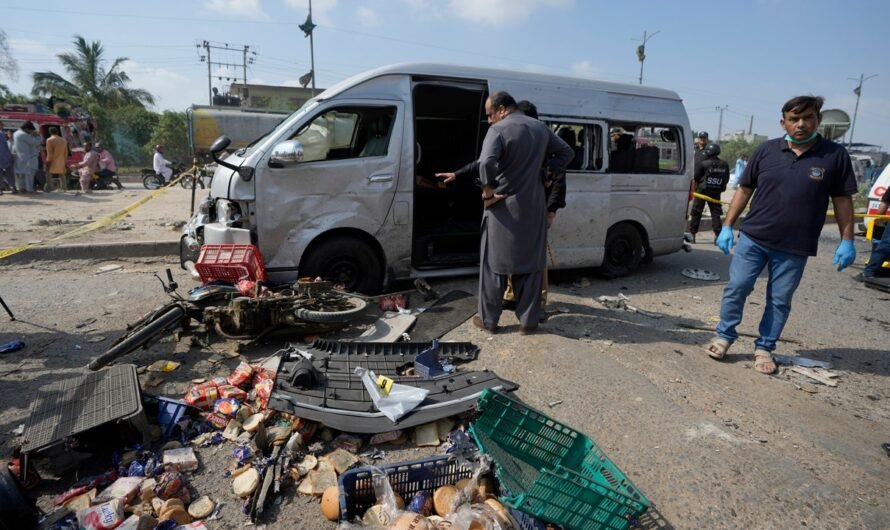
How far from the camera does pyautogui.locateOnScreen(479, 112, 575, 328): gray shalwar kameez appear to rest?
12.9ft

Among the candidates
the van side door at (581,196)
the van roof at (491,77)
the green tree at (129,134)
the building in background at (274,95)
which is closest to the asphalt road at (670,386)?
the van side door at (581,196)

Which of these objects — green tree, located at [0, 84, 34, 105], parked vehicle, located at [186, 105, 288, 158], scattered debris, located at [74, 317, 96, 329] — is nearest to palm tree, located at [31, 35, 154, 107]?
green tree, located at [0, 84, 34, 105]

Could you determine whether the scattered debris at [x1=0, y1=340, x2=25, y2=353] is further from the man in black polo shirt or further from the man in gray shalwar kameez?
the man in black polo shirt

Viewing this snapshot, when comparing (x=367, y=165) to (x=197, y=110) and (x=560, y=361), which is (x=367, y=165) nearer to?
(x=560, y=361)

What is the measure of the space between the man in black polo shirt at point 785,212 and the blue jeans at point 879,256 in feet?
12.7

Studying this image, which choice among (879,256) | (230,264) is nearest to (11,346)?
(230,264)

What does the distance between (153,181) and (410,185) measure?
658 inches

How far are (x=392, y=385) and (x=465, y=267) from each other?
9.55 feet

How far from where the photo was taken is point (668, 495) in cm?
241

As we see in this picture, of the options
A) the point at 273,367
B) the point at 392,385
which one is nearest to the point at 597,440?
the point at 392,385

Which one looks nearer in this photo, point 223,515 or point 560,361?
point 223,515

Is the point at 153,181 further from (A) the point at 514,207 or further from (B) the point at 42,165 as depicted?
(A) the point at 514,207

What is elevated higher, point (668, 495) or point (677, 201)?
point (677, 201)

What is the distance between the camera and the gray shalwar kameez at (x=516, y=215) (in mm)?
3924
